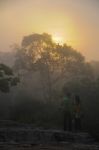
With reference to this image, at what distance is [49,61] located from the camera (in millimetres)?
46062

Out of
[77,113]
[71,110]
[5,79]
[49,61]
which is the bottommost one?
[77,113]

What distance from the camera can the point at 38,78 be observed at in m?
49.5

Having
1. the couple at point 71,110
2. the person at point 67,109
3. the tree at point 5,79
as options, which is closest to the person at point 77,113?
the couple at point 71,110

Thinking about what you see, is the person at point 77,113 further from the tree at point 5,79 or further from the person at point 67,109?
the tree at point 5,79

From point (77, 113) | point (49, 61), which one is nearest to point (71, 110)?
point (77, 113)

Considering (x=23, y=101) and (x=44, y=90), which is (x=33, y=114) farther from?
(x=44, y=90)

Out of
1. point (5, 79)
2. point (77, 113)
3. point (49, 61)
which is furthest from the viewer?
point (49, 61)

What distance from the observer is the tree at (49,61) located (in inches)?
1811

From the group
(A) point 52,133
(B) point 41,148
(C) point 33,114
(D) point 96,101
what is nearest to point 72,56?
(C) point 33,114

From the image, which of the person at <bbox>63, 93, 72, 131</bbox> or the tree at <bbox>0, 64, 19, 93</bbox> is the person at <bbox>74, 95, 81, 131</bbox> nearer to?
the person at <bbox>63, 93, 72, 131</bbox>

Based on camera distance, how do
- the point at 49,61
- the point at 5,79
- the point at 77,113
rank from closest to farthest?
1. the point at 77,113
2. the point at 5,79
3. the point at 49,61

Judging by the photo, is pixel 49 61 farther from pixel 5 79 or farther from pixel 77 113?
pixel 77 113

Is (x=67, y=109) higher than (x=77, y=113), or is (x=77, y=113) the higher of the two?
(x=67, y=109)

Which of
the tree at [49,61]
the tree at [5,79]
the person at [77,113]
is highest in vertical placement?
the tree at [49,61]
